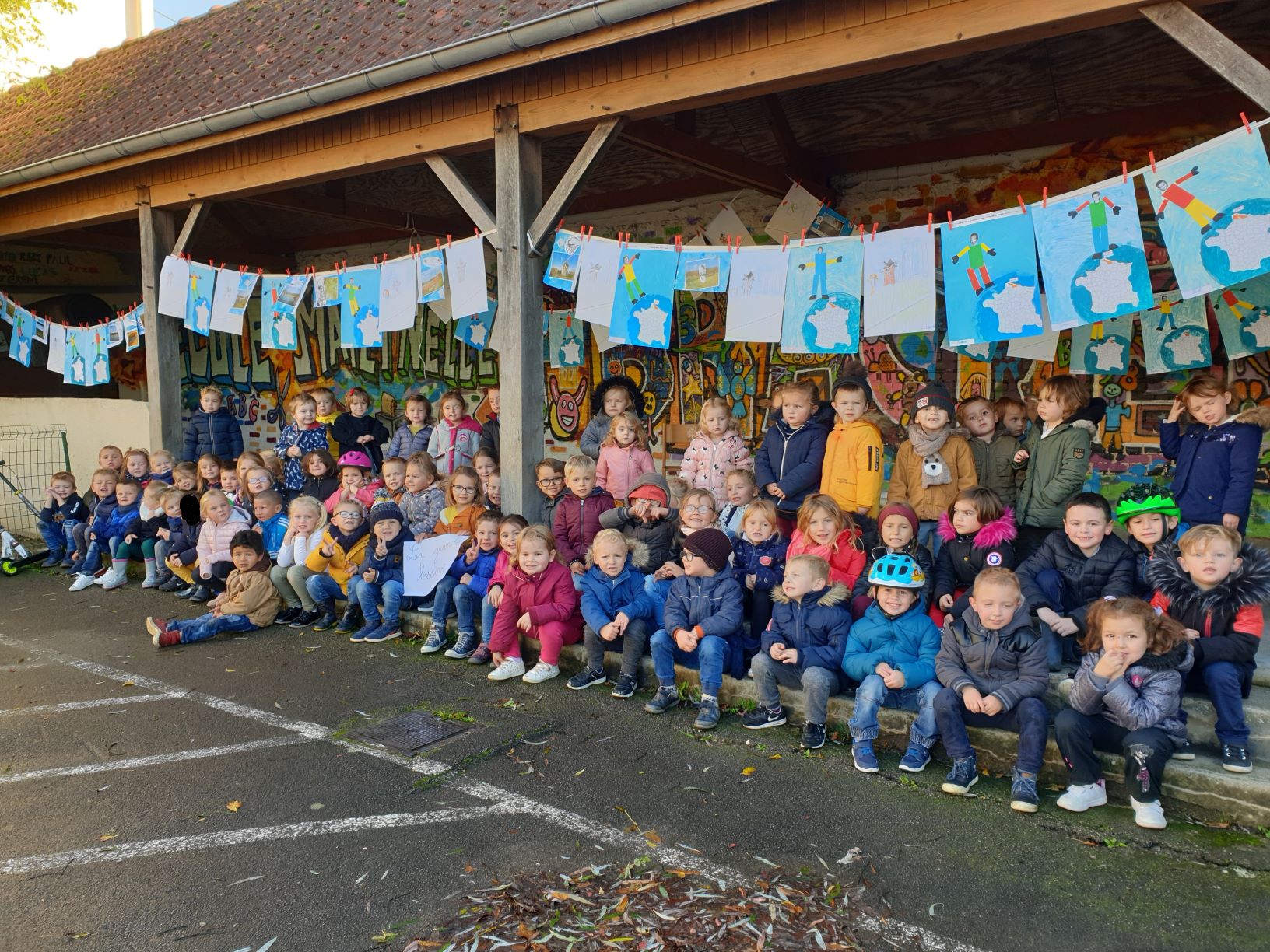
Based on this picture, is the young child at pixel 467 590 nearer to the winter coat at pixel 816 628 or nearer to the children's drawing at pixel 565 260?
the children's drawing at pixel 565 260

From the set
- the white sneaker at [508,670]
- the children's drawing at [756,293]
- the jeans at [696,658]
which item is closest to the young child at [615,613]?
the jeans at [696,658]

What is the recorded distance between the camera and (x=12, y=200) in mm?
9859

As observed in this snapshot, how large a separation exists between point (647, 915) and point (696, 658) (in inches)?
81.8

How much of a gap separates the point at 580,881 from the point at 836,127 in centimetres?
641

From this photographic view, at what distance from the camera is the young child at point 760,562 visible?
4.94 meters

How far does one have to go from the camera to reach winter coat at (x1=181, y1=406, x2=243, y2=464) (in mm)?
8852

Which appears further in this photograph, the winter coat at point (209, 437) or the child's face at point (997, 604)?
the winter coat at point (209, 437)

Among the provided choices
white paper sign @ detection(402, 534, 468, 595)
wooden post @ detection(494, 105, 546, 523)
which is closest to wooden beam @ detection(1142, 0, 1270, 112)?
wooden post @ detection(494, 105, 546, 523)

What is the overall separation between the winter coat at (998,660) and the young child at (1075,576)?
31cm

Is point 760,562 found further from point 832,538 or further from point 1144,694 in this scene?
point 1144,694

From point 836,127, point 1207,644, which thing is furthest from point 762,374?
point 1207,644

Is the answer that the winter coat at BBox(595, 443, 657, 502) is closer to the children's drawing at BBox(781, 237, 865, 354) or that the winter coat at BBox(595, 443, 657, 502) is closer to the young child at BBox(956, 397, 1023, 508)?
the children's drawing at BBox(781, 237, 865, 354)

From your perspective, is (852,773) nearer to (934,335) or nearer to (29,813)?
(29,813)

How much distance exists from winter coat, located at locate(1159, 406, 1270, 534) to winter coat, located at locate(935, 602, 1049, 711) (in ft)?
4.45
